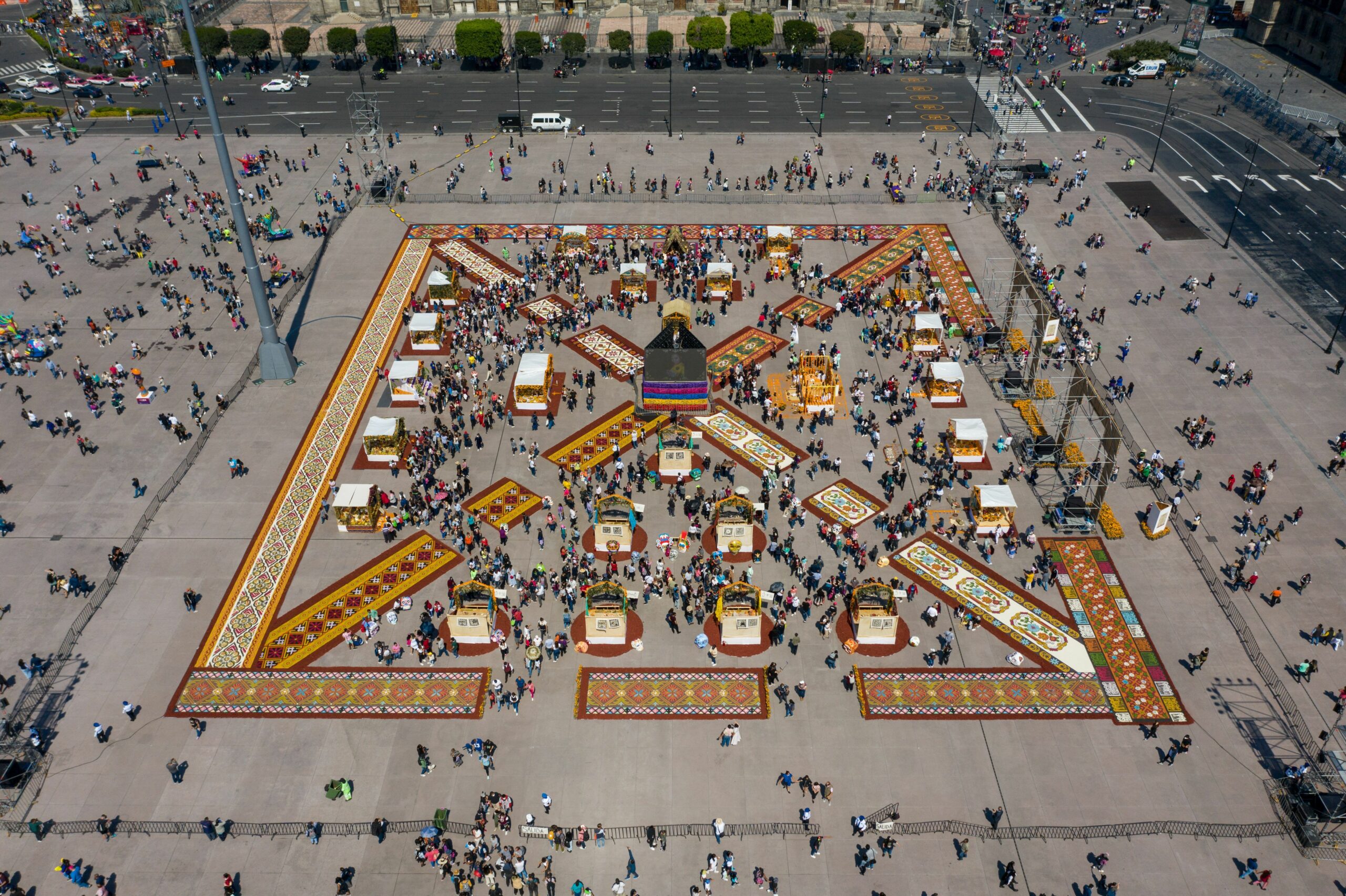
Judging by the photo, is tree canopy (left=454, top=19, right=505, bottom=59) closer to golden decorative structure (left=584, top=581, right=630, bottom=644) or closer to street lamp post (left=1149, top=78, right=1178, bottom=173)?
street lamp post (left=1149, top=78, right=1178, bottom=173)

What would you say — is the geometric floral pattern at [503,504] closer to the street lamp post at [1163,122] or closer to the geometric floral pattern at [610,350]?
the geometric floral pattern at [610,350]

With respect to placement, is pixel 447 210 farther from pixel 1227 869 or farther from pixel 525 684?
pixel 1227 869

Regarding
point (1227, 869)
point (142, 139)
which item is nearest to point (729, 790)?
point (1227, 869)

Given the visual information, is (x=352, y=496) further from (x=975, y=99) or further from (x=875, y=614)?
(x=975, y=99)

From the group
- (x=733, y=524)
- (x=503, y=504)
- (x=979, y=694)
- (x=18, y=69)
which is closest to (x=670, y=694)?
(x=733, y=524)

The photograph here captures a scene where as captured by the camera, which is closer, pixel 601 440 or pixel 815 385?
pixel 601 440
